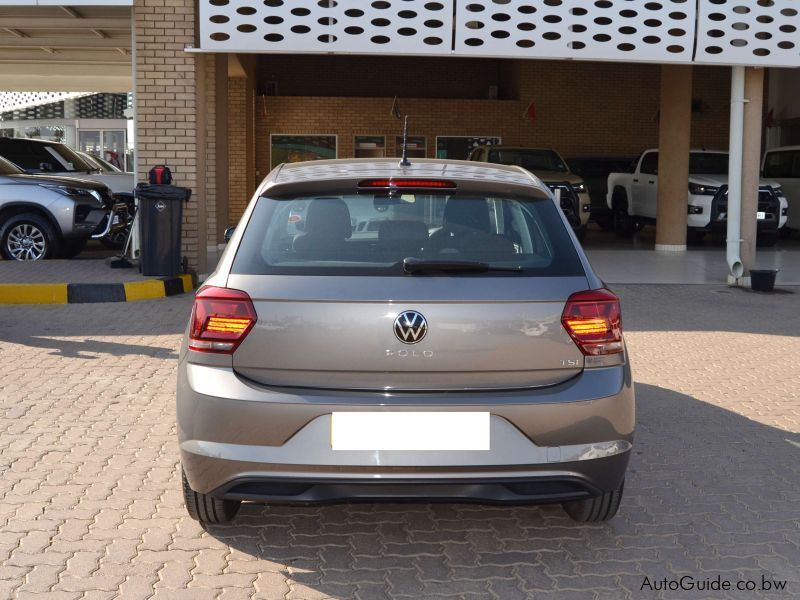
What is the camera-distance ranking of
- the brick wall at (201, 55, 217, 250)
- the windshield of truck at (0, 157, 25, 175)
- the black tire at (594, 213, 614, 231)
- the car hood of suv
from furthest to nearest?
the black tire at (594, 213, 614, 231) → the brick wall at (201, 55, 217, 250) → the windshield of truck at (0, 157, 25, 175) → the car hood of suv

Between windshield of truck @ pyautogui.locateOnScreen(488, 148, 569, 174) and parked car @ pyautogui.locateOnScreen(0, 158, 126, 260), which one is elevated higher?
windshield of truck @ pyautogui.locateOnScreen(488, 148, 569, 174)

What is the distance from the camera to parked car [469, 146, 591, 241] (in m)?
19.8

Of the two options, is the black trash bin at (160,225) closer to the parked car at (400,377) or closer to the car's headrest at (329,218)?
the car's headrest at (329,218)

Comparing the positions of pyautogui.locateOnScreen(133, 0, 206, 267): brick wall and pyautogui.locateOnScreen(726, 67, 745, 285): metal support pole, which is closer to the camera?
pyautogui.locateOnScreen(133, 0, 206, 267): brick wall

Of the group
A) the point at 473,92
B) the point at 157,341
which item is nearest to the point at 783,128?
the point at 473,92

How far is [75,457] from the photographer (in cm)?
561

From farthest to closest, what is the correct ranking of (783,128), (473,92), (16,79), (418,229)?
(473,92), (783,128), (16,79), (418,229)

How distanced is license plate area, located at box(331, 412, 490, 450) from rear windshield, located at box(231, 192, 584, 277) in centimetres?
52

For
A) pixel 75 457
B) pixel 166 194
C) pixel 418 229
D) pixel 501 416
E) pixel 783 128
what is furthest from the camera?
pixel 783 128

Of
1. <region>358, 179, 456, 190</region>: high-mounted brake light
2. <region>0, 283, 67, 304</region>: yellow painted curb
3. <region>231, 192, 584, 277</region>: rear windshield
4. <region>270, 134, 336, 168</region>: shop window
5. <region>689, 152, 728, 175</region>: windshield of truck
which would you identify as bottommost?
<region>0, 283, 67, 304</region>: yellow painted curb

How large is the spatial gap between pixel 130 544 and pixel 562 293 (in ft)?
6.40

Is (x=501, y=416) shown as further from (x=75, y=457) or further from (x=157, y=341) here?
(x=157, y=341)

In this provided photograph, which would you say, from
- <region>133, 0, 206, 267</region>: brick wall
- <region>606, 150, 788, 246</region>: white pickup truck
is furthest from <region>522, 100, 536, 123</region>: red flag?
<region>133, 0, 206, 267</region>: brick wall

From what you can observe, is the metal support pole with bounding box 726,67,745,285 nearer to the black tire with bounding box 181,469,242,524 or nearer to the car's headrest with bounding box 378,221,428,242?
the car's headrest with bounding box 378,221,428,242
